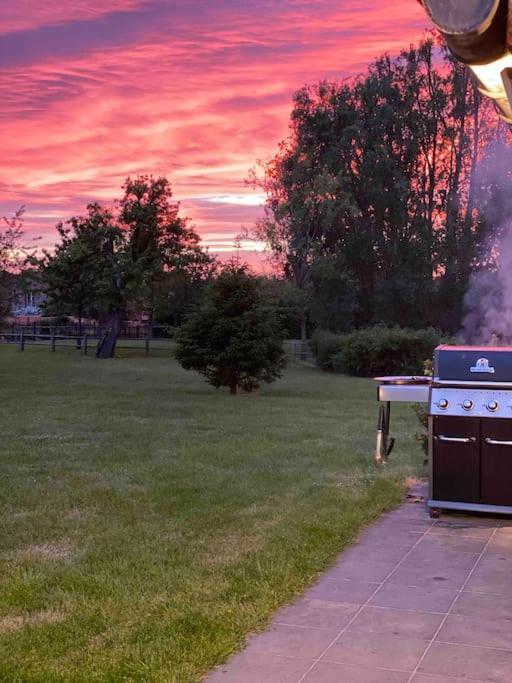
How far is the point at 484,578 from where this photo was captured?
4.80 metres

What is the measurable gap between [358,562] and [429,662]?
1661 mm

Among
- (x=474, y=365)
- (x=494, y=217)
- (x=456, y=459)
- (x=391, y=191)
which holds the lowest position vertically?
(x=456, y=459)

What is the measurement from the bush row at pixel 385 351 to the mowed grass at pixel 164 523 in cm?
1294

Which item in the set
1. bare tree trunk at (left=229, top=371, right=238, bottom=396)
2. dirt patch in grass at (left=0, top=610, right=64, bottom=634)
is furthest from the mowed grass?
bare tree trunk at (left=229, top=371, right=238, bottom=396)

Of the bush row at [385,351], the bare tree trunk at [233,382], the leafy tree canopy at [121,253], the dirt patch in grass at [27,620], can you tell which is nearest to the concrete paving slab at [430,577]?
the dirt patch in grass at [27,620]

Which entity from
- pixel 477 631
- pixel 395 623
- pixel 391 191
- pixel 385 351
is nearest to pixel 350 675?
pixel 395 623

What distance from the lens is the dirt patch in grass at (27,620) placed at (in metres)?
4.09

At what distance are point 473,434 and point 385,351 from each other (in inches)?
867

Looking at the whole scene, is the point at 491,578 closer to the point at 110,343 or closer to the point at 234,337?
the point at 234,337

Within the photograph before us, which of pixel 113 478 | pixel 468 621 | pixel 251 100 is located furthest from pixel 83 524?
pixel 251 100

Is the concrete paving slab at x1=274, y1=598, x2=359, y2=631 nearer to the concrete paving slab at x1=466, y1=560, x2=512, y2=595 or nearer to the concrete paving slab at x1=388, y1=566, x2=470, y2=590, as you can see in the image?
the concrete paving slab at x1=388, y1=566, x2=470, y2=590

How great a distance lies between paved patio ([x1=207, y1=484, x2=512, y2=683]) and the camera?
11.1 ft

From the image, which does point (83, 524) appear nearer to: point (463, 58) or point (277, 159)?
point (463, 58)

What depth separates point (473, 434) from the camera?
6406 millimetres
